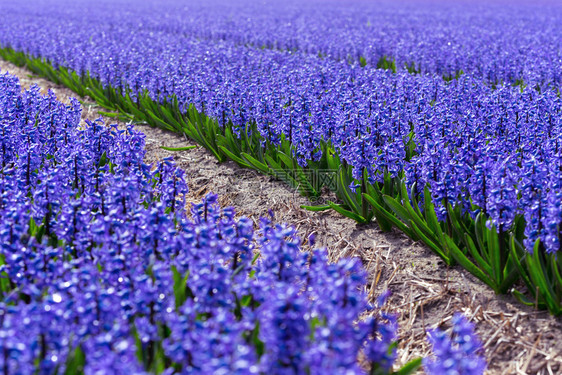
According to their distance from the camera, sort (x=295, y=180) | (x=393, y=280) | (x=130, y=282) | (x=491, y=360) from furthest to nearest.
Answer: (x=295, y=180) < (x=393, y=280) < (x=491, y=360) < (x=130, y=282)

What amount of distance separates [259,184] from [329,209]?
1.07m

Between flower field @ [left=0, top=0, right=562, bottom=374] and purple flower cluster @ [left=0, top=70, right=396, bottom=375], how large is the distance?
0.01 metres

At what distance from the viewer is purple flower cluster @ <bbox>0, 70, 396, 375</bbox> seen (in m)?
2.13

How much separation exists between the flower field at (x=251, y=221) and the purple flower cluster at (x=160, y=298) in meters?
0.01

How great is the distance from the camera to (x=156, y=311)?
271cm

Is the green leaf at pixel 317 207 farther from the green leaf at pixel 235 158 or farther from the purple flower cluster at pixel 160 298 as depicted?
the purple flower cluster at pixel 160 298

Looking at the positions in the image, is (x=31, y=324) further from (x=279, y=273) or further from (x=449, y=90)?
(x=449, y=90)

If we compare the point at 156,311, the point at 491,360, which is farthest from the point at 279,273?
the point at 491,360

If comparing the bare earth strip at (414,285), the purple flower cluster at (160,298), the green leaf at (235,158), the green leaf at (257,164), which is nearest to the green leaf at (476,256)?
the bare earth strip at (414,285)

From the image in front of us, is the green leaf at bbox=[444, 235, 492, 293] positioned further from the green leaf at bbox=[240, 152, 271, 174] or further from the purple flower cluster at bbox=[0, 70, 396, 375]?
the green leaf at bbox=[240, 152, 271, 174]

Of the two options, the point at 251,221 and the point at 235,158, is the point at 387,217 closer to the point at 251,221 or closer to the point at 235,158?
the point at 251,221

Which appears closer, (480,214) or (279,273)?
(279,273)

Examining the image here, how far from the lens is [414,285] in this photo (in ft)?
14.2

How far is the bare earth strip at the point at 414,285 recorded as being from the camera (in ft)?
11.5
